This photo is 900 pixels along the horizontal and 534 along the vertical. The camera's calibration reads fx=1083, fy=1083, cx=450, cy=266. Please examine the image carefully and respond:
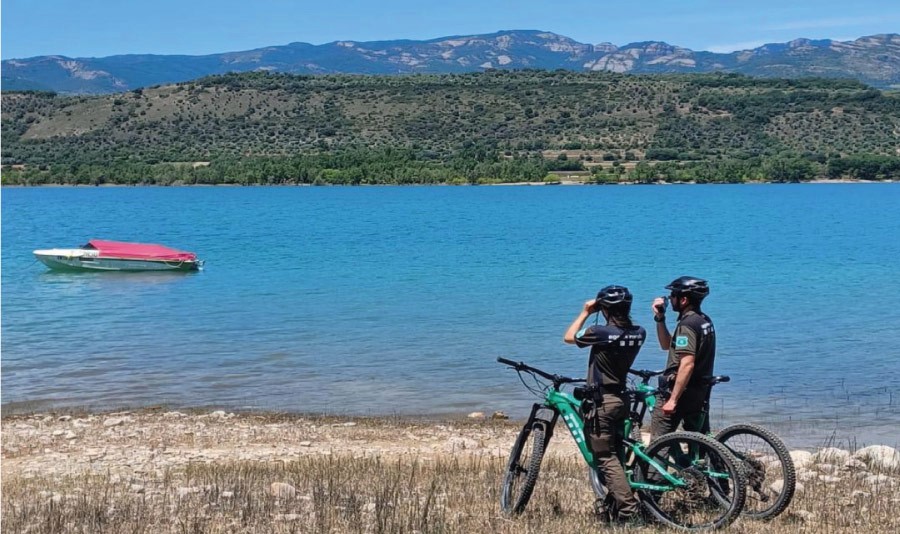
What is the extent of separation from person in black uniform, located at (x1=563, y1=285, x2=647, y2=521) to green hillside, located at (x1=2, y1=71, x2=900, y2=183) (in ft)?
373

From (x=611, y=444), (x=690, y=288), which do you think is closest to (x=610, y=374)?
(x=611, y=444)

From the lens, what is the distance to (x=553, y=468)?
1093cm

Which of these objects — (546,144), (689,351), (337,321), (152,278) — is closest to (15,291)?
(152,278)

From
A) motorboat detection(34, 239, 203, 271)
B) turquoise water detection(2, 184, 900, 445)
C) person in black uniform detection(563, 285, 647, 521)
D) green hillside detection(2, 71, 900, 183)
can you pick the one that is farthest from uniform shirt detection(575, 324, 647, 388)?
green hillside detection(2, 71, 900, 183)

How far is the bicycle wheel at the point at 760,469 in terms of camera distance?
310 inches

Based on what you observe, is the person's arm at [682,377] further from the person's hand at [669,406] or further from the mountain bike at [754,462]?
the mountain bike at [754,462]

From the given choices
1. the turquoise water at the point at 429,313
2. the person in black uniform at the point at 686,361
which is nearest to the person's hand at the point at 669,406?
the person in black uniform at the point at 686,361

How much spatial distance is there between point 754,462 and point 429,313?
19739mm

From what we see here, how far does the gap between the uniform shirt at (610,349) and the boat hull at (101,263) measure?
34.5 metres

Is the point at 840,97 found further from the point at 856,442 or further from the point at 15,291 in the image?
the point at 856,442

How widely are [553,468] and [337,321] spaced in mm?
15825

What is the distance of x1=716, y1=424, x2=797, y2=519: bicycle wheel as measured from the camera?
7871 millimetres

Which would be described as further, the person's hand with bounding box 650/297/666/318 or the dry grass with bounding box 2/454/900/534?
the person's hand with bounding box 650/297/666/318

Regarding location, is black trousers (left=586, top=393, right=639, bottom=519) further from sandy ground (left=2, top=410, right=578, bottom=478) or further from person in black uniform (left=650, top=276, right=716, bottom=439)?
sandy ground (left=2, top=410, right=578, bottom=478)
